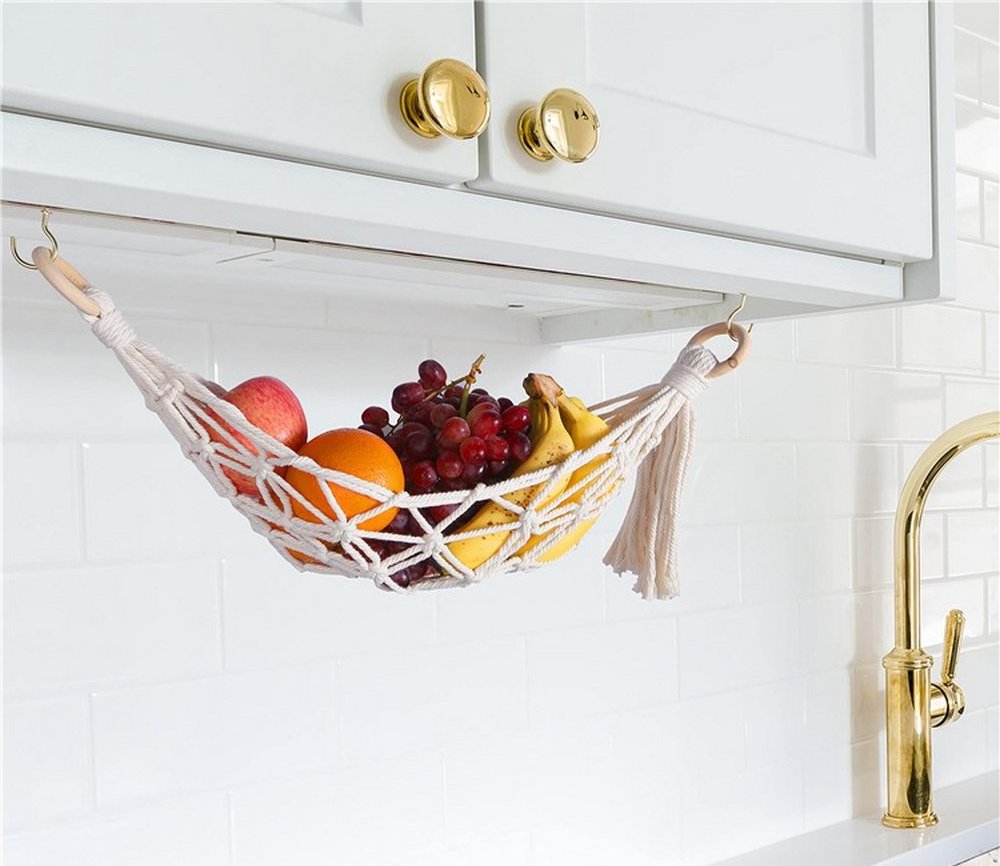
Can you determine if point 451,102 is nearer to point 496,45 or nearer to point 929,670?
point 496,45

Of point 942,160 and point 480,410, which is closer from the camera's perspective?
point 480,410

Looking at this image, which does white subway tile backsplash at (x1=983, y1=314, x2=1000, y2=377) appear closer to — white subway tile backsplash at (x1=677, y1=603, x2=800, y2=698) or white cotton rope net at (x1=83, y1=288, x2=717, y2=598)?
white subway tile backsplash at (x1=677, y1=603, x2=800, y2=698)

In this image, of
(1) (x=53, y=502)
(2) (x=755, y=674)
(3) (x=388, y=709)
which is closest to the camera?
(1) (x=53, y=502)

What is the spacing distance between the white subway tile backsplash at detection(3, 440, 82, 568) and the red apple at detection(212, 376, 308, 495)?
0.25m

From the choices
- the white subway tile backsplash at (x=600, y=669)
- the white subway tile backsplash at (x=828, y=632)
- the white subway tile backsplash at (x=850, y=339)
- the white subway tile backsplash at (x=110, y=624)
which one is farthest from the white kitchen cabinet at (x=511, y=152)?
the white subway tile backsplash at (x=828, y=632)

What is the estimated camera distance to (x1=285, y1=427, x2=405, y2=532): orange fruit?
25.4 inches

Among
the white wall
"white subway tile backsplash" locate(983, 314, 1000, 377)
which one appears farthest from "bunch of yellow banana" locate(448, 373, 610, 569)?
"white subway tile backsplash" locate(983, 314, 1000, 377)

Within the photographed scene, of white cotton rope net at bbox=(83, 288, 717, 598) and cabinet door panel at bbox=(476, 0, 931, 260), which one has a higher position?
cabinet door panel at bbox=(476, 0, 931, 260)

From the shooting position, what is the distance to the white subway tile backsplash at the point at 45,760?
832 millimetres

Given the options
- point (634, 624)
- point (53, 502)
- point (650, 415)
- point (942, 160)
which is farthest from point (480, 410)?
point (634, 624)

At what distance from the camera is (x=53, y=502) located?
2.81ft

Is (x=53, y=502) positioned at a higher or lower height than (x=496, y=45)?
lower

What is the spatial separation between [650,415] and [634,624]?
52 cm

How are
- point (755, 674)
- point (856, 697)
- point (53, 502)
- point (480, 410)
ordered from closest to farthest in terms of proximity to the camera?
point (480, 410), point (53, 502), point (755, 674), point (856, 697)
